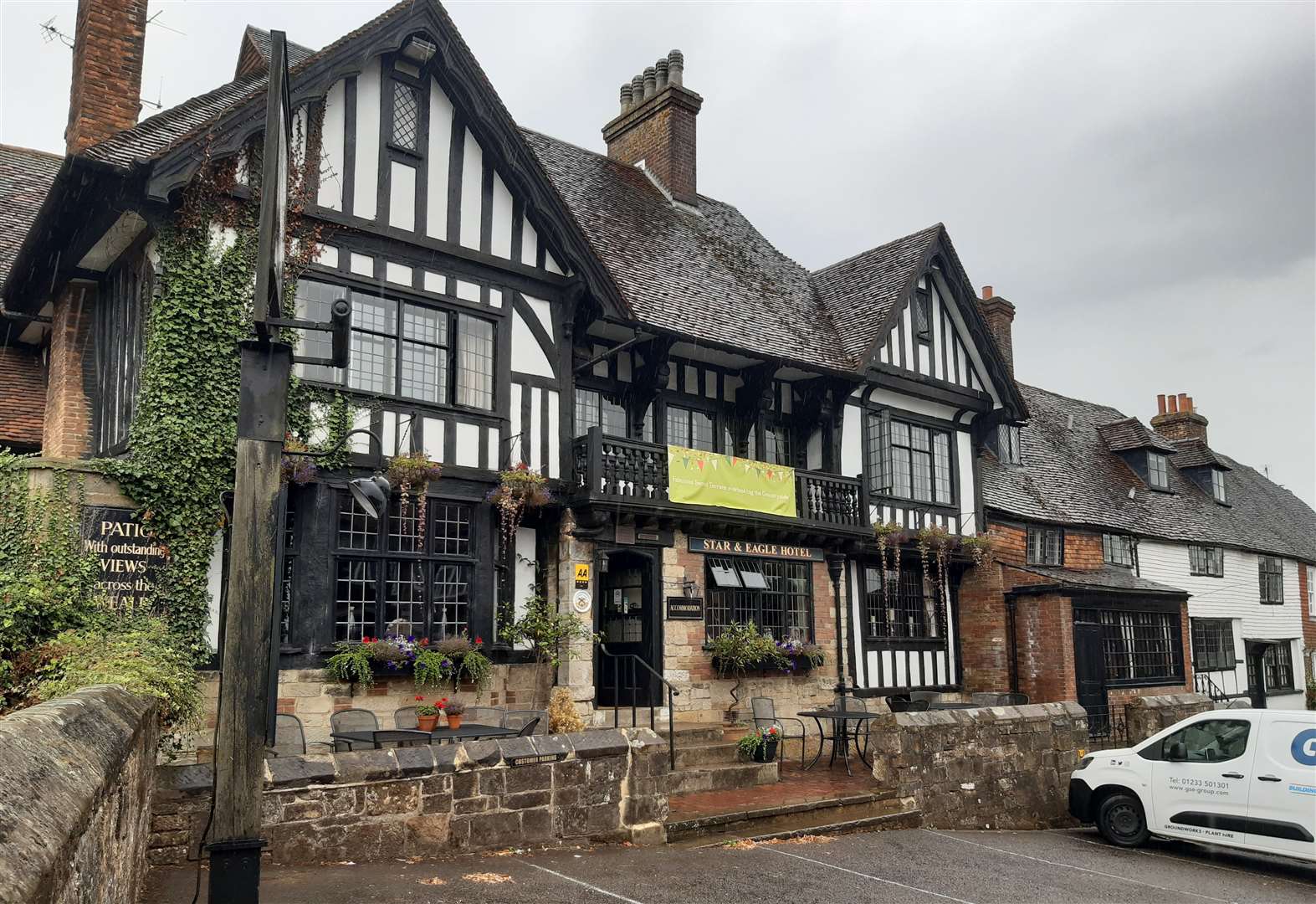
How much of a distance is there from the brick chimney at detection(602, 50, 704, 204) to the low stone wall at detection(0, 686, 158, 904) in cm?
1779

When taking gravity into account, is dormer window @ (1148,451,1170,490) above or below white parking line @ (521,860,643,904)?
above

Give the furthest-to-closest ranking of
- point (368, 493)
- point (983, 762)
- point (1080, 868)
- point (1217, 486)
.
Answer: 1. point (1217, 486)
2. point (983, 762)
3. point (1080, 868)
4. point (368, 493)

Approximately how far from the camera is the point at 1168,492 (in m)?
29.5

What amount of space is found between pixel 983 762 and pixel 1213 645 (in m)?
18.6

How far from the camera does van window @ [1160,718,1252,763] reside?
39.2 ft

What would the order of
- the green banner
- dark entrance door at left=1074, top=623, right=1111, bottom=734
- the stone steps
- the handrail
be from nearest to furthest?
the stone steps < the handrail < the green banner < dark entrance door at left=1074, top=623, right=1111, bottom=734

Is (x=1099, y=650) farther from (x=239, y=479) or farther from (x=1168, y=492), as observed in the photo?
(x=239, y=479)

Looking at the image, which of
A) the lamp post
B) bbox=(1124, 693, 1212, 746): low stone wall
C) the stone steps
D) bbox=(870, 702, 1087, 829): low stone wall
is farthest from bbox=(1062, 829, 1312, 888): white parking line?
the lamp post

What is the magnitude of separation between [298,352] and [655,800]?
7188 millimetres

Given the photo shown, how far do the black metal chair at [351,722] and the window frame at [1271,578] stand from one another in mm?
27905

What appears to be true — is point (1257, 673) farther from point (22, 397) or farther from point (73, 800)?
point (73, 800)

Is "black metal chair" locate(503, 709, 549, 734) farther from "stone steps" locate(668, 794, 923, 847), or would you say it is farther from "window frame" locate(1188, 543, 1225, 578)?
"window frame" locate(1188, 543, 1225, 578)

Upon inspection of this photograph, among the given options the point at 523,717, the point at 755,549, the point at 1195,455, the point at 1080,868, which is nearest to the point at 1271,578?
the point at 1195,455

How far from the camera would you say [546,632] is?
14.4 meters
